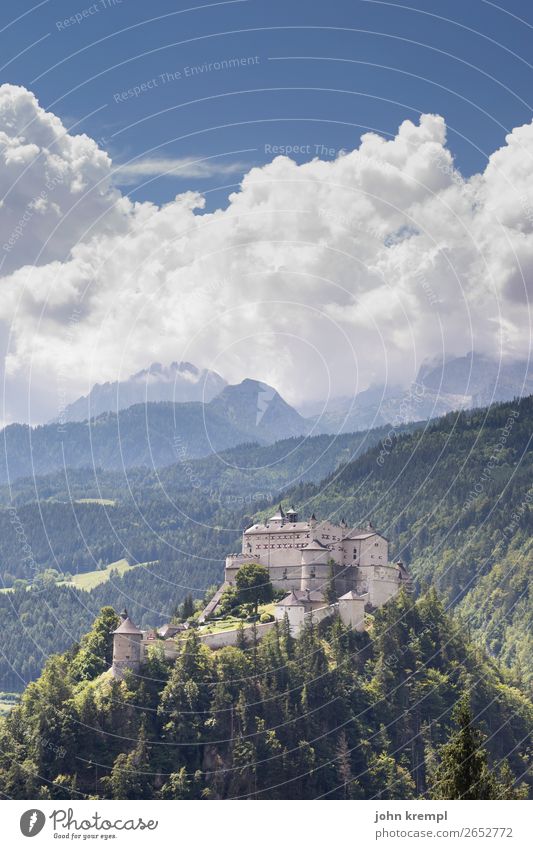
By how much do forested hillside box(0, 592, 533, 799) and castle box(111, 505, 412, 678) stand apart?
207 centimetres

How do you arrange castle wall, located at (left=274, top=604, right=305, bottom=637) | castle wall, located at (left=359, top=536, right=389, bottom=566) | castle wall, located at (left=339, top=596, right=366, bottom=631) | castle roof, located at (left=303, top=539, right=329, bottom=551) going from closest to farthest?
castle wall, located at (left=274, top=604, right=305, bottom=637) → castle wall, located at (left=339, top=596, right=366, bottom=631) → castle wall, located at (left=359, top=536, right=389, bottom=566) → castle roof, located at (left=303, top=539, right=329, bottom=551)

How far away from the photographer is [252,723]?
16288 cm

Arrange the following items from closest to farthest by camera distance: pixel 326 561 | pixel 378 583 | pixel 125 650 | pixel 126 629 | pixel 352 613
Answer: pixel 125 650, pixel 126 629, pixel 352 613, pixel 378 583, pixel 326 561

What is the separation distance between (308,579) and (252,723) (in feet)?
80.9

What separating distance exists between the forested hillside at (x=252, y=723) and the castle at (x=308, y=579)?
207 centimetres

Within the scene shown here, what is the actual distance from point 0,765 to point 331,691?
1360 inches

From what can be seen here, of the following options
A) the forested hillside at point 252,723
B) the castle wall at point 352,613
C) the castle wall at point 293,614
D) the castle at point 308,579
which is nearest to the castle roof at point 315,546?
the castle at point 308,579

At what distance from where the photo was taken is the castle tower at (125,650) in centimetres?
16301

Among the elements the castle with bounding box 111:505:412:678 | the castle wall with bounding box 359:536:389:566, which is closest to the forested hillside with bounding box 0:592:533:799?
the castle with bounding box 111:505:412:678

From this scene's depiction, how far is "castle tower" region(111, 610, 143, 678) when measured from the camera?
163 metres

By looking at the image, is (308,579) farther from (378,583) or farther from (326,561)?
(378,583)

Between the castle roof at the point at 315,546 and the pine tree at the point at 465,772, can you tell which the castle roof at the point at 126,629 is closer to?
the castle roof at the point at 315,546

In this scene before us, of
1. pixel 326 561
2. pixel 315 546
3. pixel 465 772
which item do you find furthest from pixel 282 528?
pixel 465 772

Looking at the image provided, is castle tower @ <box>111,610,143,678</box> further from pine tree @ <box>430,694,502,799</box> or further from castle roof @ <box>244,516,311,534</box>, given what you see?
pine tree @ <box>430,694,502,799</box>
